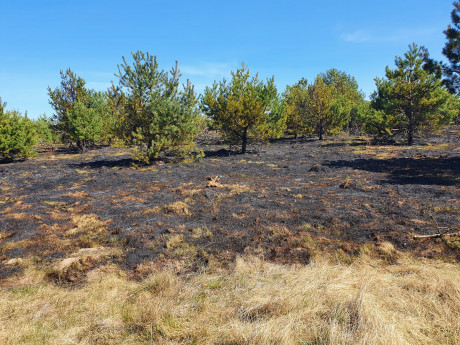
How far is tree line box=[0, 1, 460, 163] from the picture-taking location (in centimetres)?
1673

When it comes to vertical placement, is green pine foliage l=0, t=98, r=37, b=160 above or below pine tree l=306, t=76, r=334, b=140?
below

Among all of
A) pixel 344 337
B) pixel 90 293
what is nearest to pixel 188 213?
pixel 90 293

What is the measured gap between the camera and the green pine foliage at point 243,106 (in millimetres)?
20922

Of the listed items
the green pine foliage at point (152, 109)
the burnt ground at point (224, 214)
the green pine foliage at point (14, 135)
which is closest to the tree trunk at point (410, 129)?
the burnt ground at point (224, 214)

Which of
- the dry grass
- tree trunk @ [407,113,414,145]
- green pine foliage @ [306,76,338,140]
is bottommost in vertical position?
the dry grass

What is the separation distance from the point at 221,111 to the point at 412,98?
18008mm

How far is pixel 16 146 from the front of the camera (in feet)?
66.3

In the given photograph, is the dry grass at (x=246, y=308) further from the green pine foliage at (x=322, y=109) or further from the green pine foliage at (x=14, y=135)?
the green pine foliage at (x=322, y=109)

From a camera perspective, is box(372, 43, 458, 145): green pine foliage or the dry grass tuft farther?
box(372, 43, 458, 145): green pine foliage

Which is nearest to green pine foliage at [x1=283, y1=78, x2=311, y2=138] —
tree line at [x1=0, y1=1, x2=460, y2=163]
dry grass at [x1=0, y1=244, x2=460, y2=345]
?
tree line at [x1=0, y1=1, x2=460, y2=163]

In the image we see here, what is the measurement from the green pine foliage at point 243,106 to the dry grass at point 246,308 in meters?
17.5

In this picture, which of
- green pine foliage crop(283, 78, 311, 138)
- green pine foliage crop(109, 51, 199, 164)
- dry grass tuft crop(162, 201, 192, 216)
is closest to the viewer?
dry grass tuft crop(162, 201, 192, 216)

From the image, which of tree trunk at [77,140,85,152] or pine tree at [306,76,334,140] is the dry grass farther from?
pine tree at [306,76,334,140]

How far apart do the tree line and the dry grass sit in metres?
13.6
